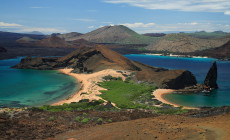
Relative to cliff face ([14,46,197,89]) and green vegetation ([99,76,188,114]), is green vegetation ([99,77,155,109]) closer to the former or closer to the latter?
green vegetation ([99,76,188,114])

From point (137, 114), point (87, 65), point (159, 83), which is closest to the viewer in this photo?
point (137, 114)

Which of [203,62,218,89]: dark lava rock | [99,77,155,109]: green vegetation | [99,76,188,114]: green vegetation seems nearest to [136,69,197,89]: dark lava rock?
[99,76,188,114]: green vegetation

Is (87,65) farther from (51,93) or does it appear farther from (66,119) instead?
(66,119)

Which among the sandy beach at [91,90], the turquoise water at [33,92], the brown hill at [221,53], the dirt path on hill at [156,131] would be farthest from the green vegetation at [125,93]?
the brown hill at [221,53]

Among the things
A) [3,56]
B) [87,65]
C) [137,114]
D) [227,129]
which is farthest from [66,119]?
[3,56]

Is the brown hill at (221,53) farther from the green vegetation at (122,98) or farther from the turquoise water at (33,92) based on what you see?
the turquoise water at (33,92)
